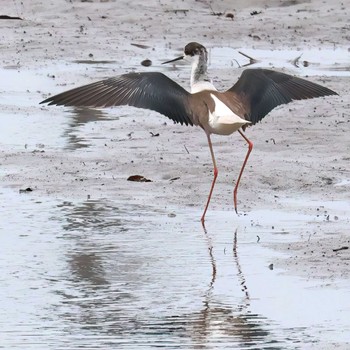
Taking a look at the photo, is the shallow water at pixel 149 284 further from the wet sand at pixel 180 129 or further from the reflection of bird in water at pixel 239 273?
the wet sand at pixel 180 129

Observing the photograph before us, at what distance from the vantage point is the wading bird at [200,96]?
993 cm

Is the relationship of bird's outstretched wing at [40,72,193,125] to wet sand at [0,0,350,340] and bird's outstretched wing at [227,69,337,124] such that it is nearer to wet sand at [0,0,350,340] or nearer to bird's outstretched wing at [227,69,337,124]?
bird's outstretched wing at [227,69,337,124]

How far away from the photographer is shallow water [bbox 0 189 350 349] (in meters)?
6.94

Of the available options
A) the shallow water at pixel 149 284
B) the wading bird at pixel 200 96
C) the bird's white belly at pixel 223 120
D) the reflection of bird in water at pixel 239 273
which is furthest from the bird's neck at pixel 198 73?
the reflection of bird in water at pixel 239 273

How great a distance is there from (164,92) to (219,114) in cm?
47

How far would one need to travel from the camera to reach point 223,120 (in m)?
9.99

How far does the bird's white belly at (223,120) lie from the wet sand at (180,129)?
0.57 metres

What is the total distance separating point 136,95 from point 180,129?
2.89 meters

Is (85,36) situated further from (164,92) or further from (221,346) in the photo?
(221,346)

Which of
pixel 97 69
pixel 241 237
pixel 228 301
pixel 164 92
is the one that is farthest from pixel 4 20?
pixel 228 301

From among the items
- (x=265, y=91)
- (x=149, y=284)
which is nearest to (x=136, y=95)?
(x=265, y=91)

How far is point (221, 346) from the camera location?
678 centimetres

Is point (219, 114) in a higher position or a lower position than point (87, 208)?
higher

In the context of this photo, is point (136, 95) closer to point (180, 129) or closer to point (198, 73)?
point (198, 73)
